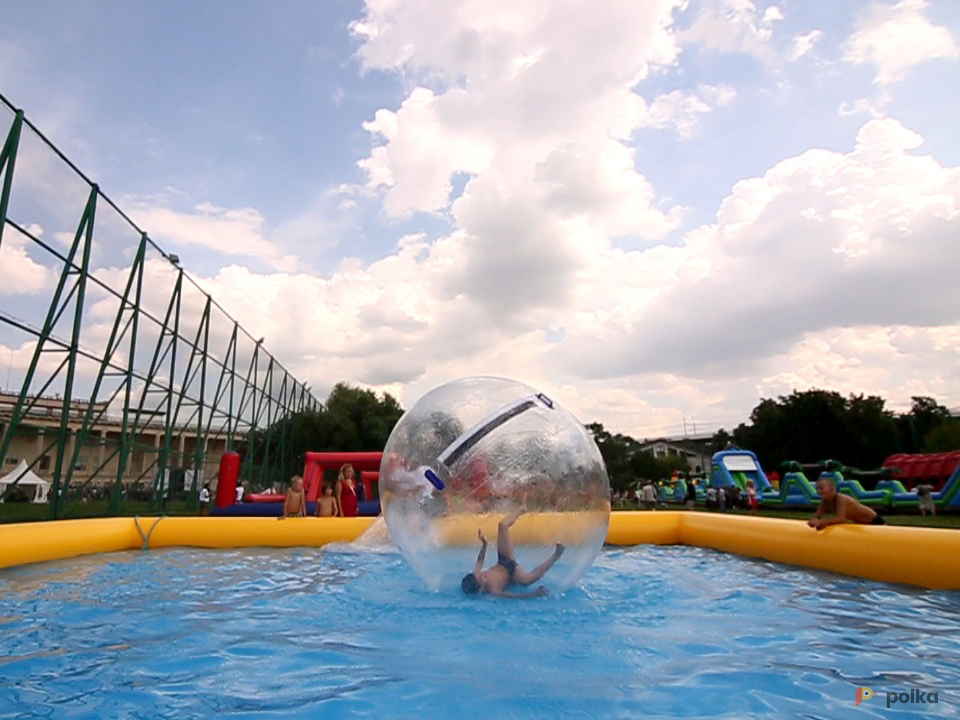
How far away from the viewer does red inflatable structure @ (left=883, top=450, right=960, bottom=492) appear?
66.8ft

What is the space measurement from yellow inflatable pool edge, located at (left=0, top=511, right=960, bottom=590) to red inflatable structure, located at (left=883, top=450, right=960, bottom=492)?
51.0 ft

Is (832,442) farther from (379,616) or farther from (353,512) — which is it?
(379,616)

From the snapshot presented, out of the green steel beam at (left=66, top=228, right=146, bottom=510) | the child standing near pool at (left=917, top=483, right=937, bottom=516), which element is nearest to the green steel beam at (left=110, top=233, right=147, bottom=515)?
the green steel beam at (left=66, top=228, right=146, bottom=510)

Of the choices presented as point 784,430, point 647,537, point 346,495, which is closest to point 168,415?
point 346,495

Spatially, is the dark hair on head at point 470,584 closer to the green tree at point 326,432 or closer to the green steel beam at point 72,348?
the green steel beam at point 72,348

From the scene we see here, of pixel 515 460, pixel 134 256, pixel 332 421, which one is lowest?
pixel 515 460

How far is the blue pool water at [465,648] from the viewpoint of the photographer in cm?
291

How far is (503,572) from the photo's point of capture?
4.70 meters

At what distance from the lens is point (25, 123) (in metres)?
9.56

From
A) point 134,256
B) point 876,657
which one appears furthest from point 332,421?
point 876,657

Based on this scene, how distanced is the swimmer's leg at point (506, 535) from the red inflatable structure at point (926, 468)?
20.8 metres

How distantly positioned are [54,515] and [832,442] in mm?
41094

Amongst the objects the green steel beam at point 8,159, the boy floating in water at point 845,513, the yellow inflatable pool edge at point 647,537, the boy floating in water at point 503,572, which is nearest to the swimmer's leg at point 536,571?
the boy floating in water at point 503,572

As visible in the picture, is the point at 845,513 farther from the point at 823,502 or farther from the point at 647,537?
the point at 647,537
